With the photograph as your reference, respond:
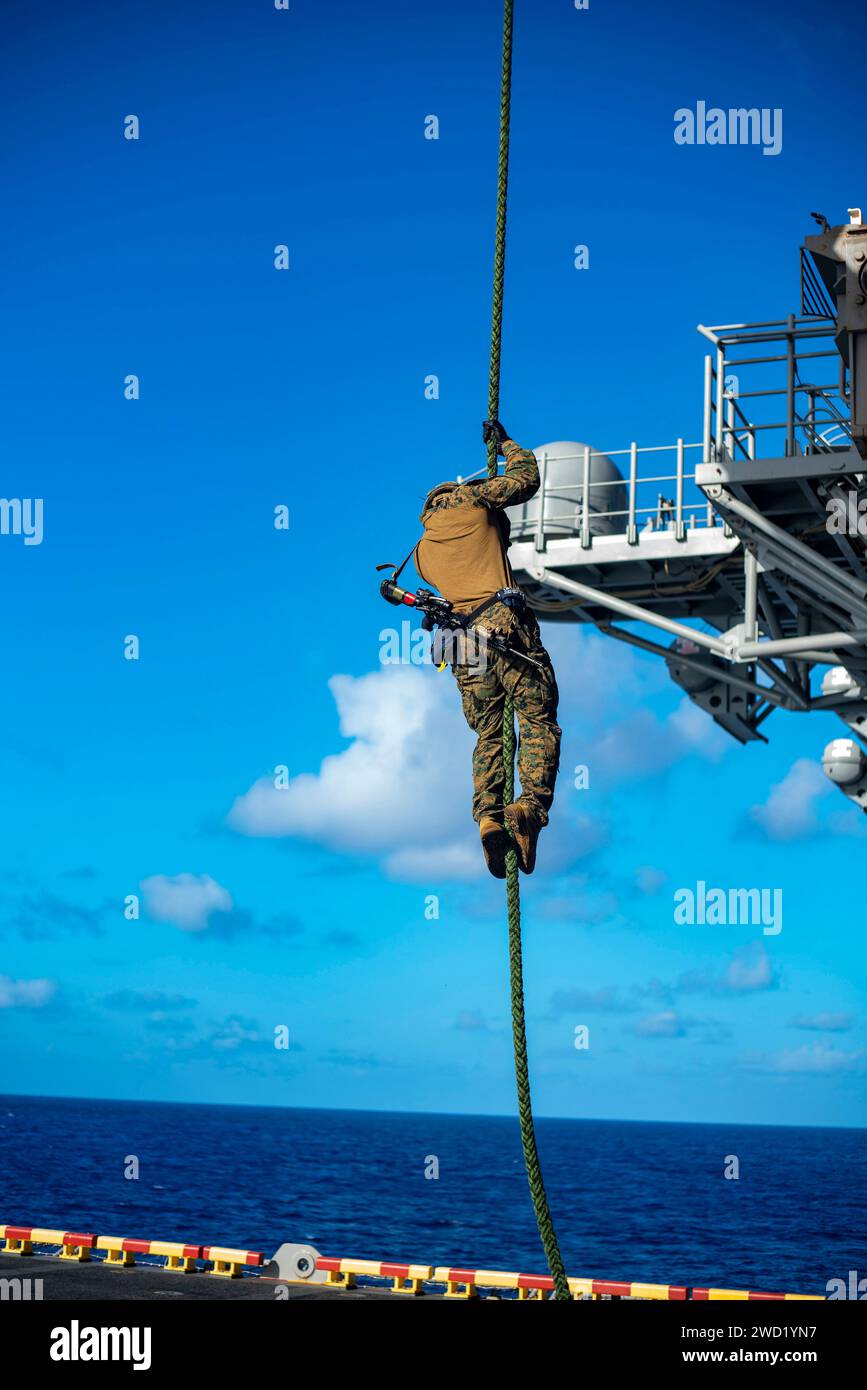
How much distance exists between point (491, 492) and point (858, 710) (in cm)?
1852

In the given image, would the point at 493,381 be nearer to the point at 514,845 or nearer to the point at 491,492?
the point at 491,492

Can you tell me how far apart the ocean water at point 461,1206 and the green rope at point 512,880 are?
38897 mm

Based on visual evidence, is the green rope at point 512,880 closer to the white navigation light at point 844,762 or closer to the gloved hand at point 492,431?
the gloved hand at point 492,431

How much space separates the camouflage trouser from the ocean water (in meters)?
38.3

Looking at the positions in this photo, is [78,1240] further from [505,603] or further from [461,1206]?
[461,1206]

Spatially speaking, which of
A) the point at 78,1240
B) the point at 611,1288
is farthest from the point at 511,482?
the point at 78,1240

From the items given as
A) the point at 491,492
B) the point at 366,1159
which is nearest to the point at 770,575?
the point at 491,492

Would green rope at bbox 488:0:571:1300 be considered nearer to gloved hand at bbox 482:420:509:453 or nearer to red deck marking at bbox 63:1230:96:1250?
gloved hand at bbox 482:420:509:453

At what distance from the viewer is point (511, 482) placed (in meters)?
12.0

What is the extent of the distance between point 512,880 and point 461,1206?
68.3m

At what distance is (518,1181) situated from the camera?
330 feet

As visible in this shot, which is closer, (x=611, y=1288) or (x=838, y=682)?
(x=611, y=1288)

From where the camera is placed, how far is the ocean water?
52406mm

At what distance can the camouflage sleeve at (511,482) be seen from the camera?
11953mm
